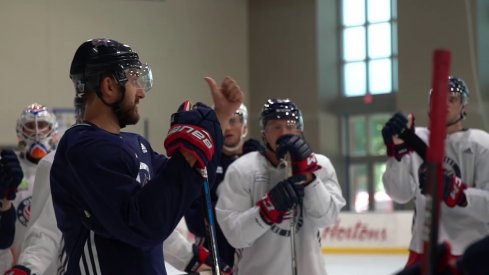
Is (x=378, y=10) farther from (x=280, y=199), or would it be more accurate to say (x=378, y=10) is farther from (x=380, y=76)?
(x=280, y=199)

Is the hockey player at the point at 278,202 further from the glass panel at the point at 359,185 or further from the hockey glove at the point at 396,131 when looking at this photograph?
the glass panel at the point at 359,185

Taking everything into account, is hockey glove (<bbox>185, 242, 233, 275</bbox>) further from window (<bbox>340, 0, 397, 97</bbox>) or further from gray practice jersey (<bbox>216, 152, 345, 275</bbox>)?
Result: window (<bbox>340, 0, 397, 97</bbox>)

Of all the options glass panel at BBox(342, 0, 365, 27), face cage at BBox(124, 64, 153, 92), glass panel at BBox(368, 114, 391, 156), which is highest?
glass panel at BBox(342, 0, 365, 27)

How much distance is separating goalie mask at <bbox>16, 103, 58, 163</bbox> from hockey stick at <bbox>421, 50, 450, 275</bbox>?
423 cm

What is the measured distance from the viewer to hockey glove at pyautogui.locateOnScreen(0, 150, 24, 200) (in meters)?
4.56

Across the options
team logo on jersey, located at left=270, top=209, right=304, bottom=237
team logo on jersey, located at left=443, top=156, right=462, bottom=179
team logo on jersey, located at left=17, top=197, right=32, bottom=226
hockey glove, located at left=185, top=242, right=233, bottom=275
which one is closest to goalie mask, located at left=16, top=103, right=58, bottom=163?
team logo on jersey, located at left=17, top=197, right=32, bottom=226

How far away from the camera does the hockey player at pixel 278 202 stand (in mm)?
3514

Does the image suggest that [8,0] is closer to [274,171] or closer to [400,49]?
[400,49]

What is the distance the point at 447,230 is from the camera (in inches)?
156

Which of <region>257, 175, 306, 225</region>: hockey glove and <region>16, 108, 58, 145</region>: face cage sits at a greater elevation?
<region>16, 108, 58, 145</region>: face cage

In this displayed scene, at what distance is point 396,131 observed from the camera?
3426mm

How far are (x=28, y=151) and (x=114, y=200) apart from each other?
3.38 meters

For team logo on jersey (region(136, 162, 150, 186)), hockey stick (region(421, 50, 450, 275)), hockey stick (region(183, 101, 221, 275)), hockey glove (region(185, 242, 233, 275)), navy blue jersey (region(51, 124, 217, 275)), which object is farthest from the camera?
hockey glove (region(185, 242, 233, 275))

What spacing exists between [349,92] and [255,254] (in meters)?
13.2
